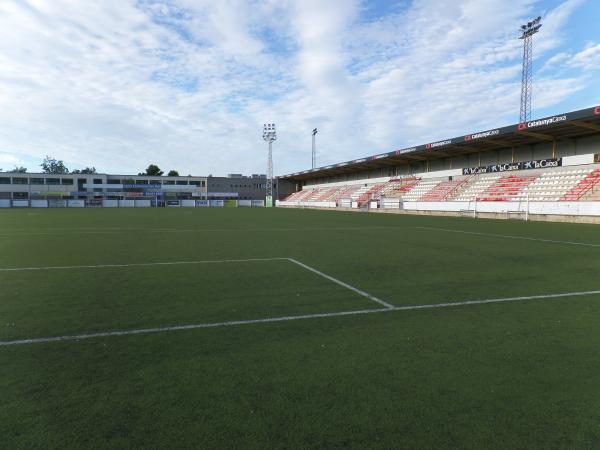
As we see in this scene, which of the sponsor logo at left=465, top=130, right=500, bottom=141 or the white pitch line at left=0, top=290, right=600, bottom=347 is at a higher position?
the sponsor logo at left=465, top=130, right=500, bottom=141

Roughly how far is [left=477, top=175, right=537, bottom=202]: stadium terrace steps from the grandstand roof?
137 inches

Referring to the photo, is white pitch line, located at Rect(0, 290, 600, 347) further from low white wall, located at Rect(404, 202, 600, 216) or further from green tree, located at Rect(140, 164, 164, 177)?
green tree, located at Rect(140, 164, 164, 177)

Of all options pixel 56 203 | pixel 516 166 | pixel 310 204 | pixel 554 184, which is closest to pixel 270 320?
pixel 554 184

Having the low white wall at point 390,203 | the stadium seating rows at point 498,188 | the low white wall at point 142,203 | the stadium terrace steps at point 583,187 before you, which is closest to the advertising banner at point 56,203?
the low white wall at point 142,203

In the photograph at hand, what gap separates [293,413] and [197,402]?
0.71m

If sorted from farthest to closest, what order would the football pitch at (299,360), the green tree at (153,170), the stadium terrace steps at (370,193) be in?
the green tree at (153,170)
the stadium terrace steps at (370,193)
the football pitch at (299,360)

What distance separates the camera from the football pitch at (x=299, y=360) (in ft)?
7.89

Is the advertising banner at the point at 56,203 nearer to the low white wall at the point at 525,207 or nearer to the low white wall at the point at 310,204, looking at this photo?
the low white wall at the point at 310,204

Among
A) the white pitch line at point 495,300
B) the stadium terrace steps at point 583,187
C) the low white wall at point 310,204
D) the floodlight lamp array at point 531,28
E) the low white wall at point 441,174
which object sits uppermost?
the floodlight lamp array at point 531,28

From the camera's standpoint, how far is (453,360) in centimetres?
345

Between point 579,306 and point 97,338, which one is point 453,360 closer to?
point 579,306

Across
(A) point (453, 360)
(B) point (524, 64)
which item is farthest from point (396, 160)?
(A) point (453, 360)

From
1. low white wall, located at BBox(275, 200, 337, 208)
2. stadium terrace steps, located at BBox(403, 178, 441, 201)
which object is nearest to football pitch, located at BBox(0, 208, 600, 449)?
stadium terrace steps, located at BBox(403, 178, 441, 201)

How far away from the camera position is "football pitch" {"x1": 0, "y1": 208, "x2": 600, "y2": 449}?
7.89 feet
